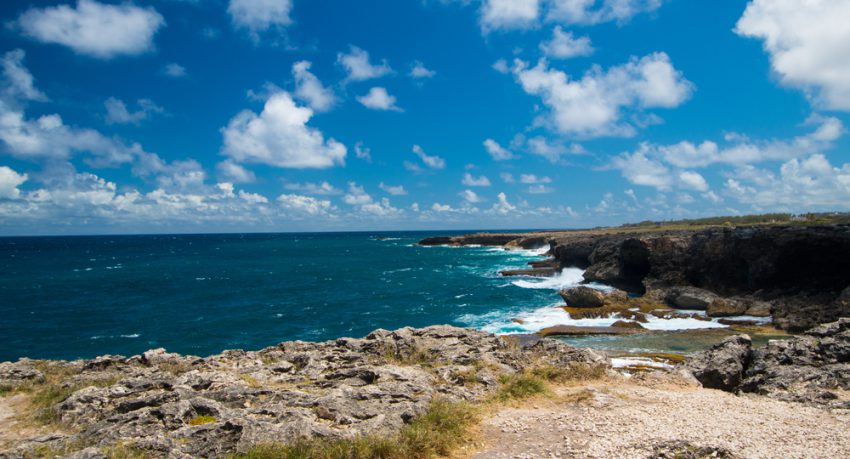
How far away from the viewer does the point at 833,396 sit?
1520cm

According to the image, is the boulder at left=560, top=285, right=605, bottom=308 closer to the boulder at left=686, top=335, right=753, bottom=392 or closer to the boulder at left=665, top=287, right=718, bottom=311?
the boulder at left=665, top=287, right=718, bottom=311

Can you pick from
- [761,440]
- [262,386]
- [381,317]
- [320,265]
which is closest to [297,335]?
[381,317]

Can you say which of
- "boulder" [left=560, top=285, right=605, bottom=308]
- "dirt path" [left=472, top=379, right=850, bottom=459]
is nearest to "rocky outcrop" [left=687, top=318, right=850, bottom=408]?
"dirt path" [left=472, top=379, right=850, bottom=459]

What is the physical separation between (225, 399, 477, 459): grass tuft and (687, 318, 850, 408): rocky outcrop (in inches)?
500

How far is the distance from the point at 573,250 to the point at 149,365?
73608mm

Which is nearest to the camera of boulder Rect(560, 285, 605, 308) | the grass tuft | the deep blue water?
the grass tuft

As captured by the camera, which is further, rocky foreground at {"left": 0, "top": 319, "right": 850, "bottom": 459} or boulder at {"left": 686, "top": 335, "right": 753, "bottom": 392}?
boulder at {"left": 686, "top": 335, "right": 753, "bottom": 392}

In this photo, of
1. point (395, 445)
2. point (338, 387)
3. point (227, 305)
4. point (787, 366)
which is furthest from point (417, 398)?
point (227, 305)

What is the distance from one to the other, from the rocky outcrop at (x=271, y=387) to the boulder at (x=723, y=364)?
4.69 m

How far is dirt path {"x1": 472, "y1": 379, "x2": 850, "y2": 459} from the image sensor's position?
432 inches

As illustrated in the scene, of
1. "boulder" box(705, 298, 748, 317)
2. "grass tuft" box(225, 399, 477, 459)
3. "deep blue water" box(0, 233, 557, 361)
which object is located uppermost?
"grass tuft" box(225, 399, 477, 459)

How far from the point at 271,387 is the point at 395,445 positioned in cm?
670

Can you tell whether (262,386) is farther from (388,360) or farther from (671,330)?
(671,330)

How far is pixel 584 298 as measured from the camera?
4606 centimetres
